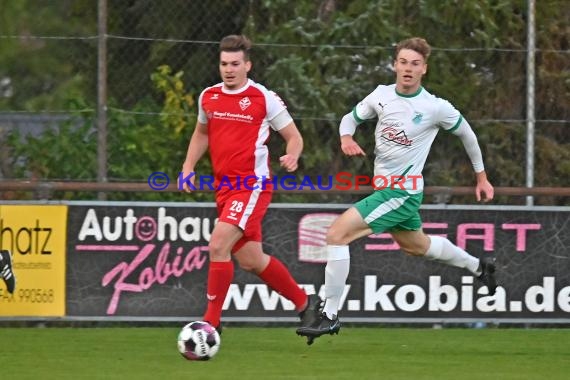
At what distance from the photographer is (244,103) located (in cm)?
890

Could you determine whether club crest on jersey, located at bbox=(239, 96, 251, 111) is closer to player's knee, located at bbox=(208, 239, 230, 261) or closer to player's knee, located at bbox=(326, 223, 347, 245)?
player's knee, located at bbox=(208, 239, 230, 261)

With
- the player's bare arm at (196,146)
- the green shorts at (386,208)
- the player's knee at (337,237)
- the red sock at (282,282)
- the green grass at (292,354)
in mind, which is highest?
the player's bare arm at (196,146)

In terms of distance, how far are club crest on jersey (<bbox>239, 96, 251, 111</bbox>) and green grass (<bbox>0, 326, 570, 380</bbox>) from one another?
5.08 feet

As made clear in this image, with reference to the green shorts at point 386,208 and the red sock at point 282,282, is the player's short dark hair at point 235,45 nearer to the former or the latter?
the green shorts at point 386,208

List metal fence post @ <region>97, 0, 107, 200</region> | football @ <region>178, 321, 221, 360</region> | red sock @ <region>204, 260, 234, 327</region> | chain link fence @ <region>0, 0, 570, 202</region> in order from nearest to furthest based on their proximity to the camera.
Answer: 1. football @ <region>178, 321, 221, 360</region>
2. red sock @ <region>204, 260, 234, 327</region>
3. metal fence post @ <region>97, 0, 107, 200</region>
4. chain link fence @ <region>0, 0, 570, 202</region>

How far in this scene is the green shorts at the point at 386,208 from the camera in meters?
9.05

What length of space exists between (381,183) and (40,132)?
3.20 m

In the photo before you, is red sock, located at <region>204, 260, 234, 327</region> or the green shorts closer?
red sock, located at <region>204, 260, 234, 327</region>

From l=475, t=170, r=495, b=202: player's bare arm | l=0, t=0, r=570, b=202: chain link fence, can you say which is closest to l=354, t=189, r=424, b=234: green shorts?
l=475, t=170, r=495, b=202: player's bare arm

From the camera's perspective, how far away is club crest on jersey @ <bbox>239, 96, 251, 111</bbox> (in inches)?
350

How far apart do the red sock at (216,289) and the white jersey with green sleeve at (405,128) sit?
1153 millimetres

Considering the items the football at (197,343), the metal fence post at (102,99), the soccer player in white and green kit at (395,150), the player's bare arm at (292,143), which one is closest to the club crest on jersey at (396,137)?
the soccer player in white and green kit at (395,150)

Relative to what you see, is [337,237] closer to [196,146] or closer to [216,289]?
[216,289]

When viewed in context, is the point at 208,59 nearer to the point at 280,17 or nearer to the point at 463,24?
the point at 280,17
